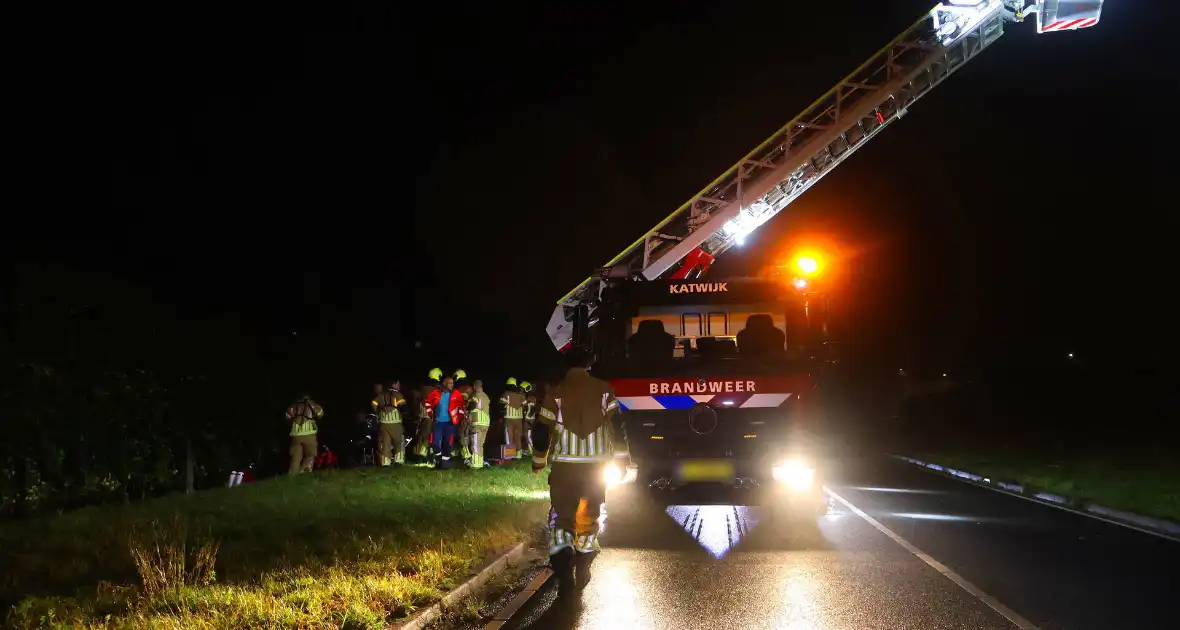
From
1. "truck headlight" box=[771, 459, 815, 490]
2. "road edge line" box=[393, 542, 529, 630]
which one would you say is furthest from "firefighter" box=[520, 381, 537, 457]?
"road edge line" box=[393, 542, 529, 630]

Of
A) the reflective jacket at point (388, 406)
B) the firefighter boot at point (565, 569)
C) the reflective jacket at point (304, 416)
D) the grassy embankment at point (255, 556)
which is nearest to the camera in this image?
the grassy embankment at point (255, 556)

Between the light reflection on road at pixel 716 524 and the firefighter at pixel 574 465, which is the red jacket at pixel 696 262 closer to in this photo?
the light reflection on road at pixel 716 524

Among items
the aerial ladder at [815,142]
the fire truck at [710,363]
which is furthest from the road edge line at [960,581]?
the aerial ladder at [815,142]

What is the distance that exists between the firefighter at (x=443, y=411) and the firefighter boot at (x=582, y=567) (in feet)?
34.0

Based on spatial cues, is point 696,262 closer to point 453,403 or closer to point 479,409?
point 479,409

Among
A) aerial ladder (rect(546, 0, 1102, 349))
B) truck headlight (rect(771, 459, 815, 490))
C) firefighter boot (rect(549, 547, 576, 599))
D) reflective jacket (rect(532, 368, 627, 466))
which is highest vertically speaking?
aerial ladder (rect(546, 0, 1102, 349))

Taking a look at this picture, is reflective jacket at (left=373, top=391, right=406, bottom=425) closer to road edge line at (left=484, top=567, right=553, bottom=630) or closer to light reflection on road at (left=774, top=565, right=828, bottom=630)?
road edge line at (left=484, top=567, right=553, bottom=630)

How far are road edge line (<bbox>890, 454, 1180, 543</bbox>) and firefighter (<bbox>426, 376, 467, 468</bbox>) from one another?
9.63m

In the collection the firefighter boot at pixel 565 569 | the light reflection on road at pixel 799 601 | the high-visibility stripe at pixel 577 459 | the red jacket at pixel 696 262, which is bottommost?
the light reflection on road at pixel 799 601

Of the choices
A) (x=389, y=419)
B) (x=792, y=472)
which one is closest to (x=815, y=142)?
(x=792, y=472)

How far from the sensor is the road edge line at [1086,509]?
38.8ft

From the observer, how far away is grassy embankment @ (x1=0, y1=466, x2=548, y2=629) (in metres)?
6.38

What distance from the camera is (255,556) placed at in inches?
340

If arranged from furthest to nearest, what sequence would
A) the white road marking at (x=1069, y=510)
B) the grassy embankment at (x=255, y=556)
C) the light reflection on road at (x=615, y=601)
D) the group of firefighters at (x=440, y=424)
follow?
the group of firefighters at (x=440, y=424) < the white road marking at (x=1069, y=510) < the light reflection on road at (x=615, y=601) < the grassy embankment at (x=255, y=556)
